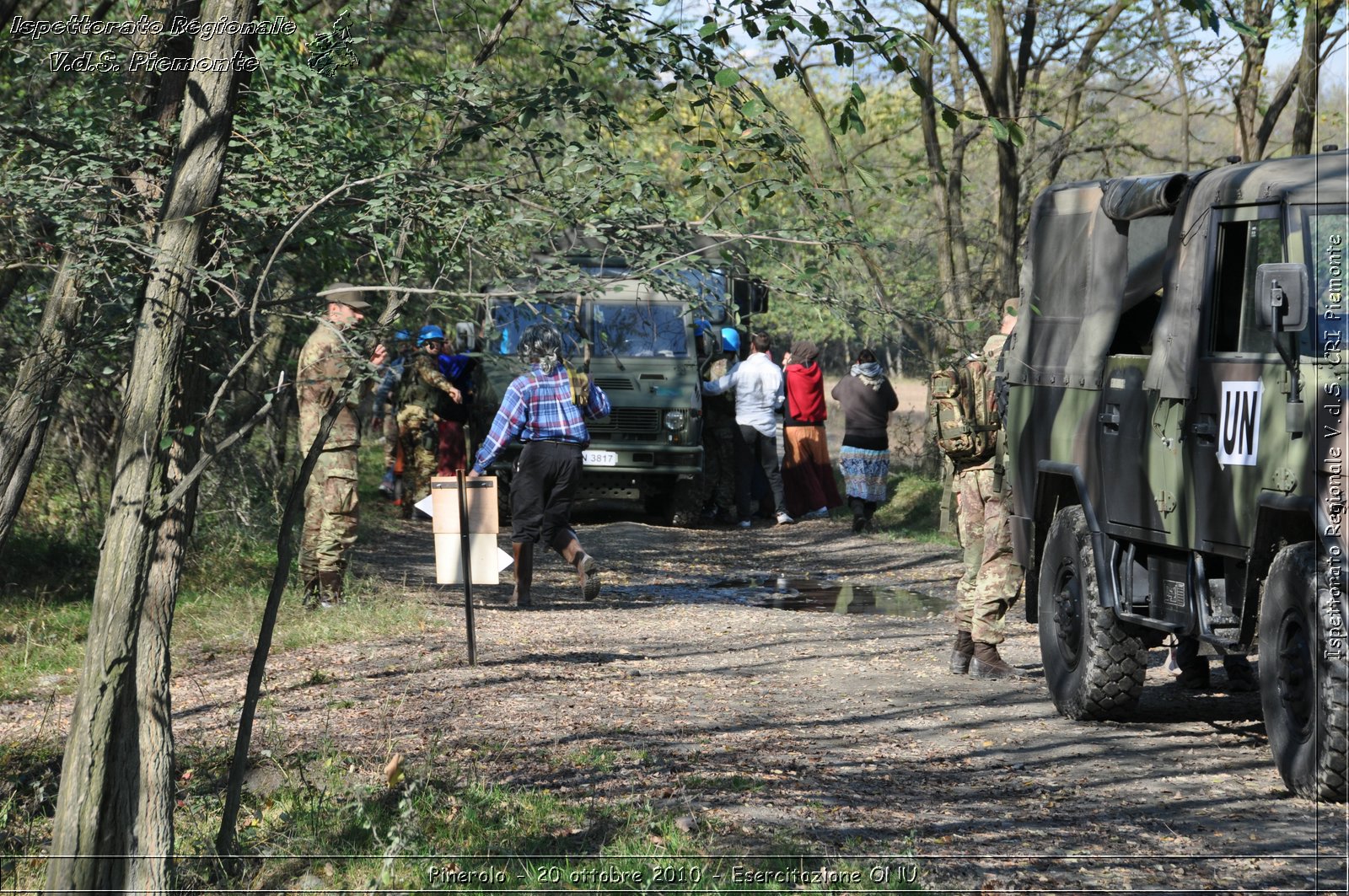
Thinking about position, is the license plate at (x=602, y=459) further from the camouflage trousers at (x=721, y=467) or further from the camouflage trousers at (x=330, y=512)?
the camouflage trousers at (x=330, y=512)

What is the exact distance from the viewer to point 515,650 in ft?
29.1

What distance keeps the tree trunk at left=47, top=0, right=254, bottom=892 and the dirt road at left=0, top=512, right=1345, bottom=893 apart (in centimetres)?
148

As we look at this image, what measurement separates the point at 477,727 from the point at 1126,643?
2.91 meters

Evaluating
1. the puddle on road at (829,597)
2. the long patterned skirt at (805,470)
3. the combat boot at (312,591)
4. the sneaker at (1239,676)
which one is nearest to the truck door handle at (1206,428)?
the sneaker at (1239,676)

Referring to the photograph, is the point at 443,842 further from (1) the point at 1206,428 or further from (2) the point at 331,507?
(2) the point at 331,507

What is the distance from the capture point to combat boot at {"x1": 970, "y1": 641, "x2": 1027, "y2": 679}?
8.30 metres

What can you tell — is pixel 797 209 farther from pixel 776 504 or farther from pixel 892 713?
pixel 776 504

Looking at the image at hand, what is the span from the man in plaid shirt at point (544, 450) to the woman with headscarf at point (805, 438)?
22.4ft

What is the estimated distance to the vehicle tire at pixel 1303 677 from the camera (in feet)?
16.6

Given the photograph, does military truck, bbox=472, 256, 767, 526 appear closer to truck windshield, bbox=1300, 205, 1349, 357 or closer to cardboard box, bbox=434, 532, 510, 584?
cardboard box, bbox=434, 532, 510, 584

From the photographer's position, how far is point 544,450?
→ 10.7 meters

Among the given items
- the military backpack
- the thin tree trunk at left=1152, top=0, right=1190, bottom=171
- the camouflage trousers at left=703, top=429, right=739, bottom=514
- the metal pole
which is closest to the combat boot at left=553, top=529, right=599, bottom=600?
the metal pole

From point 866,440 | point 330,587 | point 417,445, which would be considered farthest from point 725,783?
point 866,440

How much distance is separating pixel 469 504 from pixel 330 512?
3.70 ft
